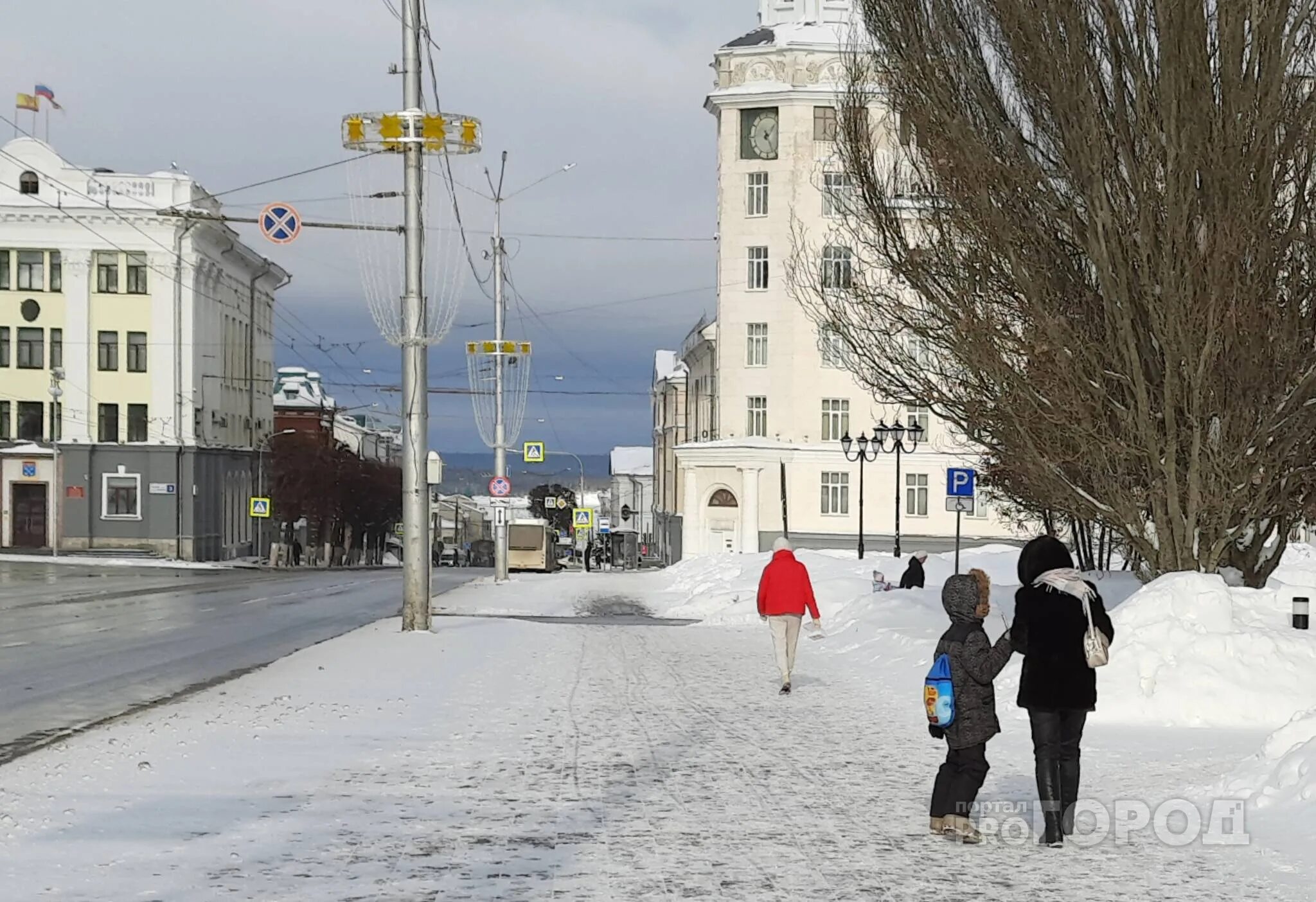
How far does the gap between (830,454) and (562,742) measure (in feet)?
180

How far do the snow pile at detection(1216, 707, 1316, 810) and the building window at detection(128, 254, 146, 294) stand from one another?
224 ft

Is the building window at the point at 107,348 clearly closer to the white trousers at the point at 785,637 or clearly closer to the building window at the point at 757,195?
the building window at the point at 757,195

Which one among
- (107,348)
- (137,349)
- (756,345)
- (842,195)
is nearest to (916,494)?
(756,345)

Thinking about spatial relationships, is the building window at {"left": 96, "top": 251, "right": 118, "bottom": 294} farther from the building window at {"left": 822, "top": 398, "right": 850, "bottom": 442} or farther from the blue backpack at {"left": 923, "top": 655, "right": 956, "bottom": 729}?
the blue backpack at {"left": 923, "top": 655, "right": 956, "bottom": 729}

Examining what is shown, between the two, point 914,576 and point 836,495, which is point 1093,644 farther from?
point 836,495

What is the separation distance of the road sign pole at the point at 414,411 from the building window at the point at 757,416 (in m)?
43.4

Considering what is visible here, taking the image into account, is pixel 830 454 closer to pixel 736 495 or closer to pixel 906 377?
pixel 736 495

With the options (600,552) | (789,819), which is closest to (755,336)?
(600,552)

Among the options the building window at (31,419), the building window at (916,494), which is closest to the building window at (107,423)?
the building window at (31,419)

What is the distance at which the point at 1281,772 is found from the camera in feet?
32.6

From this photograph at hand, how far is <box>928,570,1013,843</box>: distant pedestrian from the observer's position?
8844 mm

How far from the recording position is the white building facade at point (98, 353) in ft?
234

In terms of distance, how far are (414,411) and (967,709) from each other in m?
16.6

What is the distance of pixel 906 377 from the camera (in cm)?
2066
